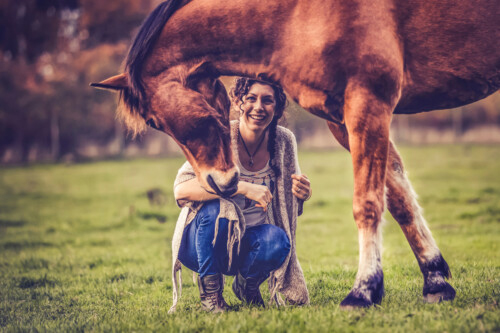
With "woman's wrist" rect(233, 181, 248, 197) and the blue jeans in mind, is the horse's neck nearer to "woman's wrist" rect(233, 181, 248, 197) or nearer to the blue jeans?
"woman's wrist" rect(233, 181, 248, 197)

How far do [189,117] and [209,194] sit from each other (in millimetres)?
692

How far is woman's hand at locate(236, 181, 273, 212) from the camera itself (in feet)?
11.6

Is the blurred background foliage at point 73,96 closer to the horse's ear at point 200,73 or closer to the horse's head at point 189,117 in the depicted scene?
the horse's ear at point 200,73

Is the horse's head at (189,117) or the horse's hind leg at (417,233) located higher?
the horse's head at (189,117)

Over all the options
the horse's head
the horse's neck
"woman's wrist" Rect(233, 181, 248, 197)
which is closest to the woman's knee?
"woman's wrist" Rect(233, 181, 248, 197)

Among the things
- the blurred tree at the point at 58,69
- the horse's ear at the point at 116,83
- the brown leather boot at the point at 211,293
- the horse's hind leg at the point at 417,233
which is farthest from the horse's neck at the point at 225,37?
the blurred tree at the point at 58,69

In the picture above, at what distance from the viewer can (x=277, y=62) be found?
320 cm

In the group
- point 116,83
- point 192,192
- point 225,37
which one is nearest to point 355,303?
point 192,192

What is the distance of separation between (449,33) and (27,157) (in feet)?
86.7

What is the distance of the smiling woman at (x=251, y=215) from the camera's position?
141 inches

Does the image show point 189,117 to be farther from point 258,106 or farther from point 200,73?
point 258,106

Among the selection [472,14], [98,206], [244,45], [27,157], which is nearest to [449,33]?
[472,14]

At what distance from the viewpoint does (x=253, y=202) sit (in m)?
3.96

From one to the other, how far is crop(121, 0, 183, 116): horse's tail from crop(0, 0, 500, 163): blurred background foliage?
20.8 m
